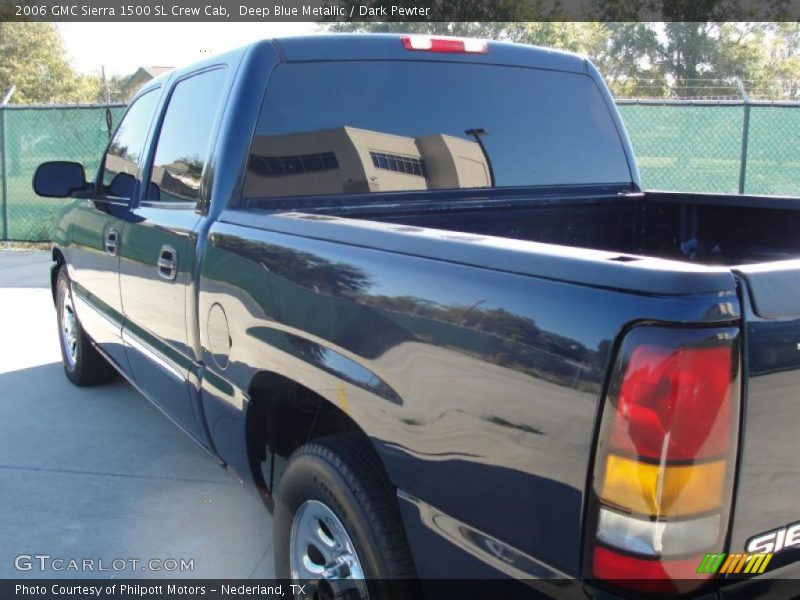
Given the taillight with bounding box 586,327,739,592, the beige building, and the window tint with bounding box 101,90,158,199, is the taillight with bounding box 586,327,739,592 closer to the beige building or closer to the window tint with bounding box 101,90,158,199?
the beige building

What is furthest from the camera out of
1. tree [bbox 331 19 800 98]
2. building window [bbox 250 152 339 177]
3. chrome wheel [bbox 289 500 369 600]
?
tree [bbox 331 19 800 98]

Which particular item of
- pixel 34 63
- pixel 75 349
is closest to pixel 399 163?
pixel 75 349

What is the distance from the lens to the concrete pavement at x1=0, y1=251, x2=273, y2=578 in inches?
132

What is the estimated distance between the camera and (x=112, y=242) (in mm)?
3977

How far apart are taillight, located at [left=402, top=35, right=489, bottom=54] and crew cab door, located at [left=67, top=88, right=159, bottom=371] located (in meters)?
1.48

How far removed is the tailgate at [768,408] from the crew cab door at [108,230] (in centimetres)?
315

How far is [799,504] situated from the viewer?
163 cm

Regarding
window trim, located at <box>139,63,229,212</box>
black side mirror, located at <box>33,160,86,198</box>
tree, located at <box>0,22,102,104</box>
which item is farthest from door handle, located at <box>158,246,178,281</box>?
tree, located at <box>0,22,102,104</box>

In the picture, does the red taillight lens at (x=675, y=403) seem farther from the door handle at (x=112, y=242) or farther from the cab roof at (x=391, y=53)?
the door handle at (x=112, y=242)

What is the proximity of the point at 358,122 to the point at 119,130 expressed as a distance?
7.18 ft

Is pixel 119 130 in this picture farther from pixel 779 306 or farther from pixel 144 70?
pixel 144 70

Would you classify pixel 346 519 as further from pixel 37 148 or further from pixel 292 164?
pixel 37 148

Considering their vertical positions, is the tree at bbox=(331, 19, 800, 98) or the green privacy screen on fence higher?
the tree at bbox=(331, 19, 800, 98)

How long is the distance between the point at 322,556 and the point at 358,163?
1.46 metres
